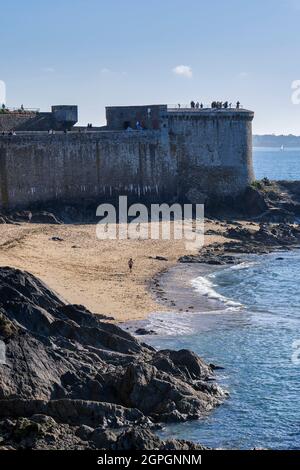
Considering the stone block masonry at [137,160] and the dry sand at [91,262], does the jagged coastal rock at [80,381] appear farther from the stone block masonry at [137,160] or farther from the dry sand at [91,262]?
the stone block masonry at [137,160]

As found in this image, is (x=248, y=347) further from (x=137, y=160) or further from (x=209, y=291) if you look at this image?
(x=137, y=160)

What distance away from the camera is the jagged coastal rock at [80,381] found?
18984 mm

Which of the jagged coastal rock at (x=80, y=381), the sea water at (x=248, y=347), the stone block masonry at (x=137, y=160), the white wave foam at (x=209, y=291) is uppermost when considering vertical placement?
the stone block masonry at (x=137, y=160)

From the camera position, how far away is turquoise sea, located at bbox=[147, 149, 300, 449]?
21.8 m

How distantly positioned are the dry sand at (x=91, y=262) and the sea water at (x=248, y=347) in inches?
82.4

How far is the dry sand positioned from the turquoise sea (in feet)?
6.83

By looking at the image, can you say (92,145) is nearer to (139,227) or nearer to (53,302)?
(139,227)

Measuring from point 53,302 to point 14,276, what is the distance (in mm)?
1297

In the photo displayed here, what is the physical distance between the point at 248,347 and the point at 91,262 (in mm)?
12298

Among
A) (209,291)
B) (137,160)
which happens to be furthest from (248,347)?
(137,160)

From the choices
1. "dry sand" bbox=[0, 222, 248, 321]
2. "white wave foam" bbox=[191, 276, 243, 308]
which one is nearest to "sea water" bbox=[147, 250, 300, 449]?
"white wave foam" bbox=[191, 276, 243, 308]

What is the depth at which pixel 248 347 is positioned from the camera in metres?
29.1

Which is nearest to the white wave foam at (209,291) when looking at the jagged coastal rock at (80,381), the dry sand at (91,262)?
the dry sand at (91,262)

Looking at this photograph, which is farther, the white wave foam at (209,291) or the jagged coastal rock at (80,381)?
the white wave foam at (209,291)
